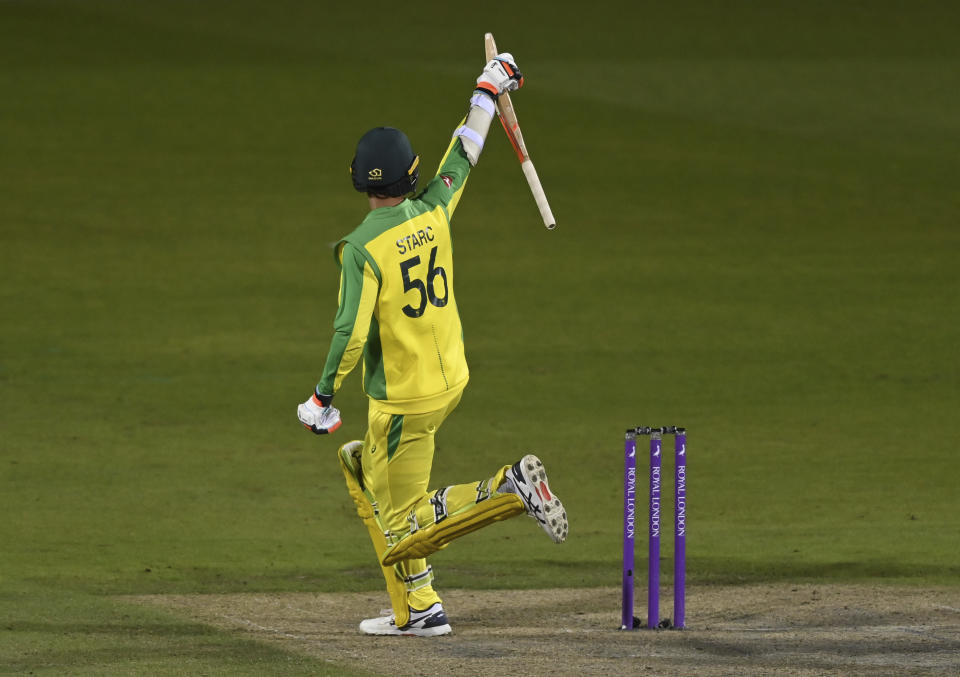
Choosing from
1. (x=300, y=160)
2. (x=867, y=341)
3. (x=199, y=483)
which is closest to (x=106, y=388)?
(x=199, y=483)

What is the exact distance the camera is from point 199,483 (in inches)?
436

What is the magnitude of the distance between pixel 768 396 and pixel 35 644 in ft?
26.5

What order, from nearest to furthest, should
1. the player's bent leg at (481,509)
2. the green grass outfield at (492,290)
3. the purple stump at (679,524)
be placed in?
the player's bent leg at (481,509) < the purple stump at (679,524) < the green grass outfield at (492,290)

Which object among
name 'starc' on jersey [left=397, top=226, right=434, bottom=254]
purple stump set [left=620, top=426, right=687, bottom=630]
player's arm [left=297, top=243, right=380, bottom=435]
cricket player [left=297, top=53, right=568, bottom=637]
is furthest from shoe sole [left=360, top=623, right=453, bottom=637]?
name 'starc' on jersey [left=397, top=226, right=434, bottom=254]


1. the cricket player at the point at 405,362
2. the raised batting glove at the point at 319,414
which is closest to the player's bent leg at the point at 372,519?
the cricket player at the point at 405,362

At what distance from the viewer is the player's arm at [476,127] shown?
7.23 metres

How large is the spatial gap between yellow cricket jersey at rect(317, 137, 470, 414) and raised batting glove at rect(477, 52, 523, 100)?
64 centimetres

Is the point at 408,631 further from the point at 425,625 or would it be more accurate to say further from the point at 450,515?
the point at 450,515

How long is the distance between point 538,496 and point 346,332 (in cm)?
102

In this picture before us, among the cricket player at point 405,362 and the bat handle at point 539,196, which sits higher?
the bat handle at point 539,196

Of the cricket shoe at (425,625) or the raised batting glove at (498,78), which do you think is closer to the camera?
the cricket shoe at (425,625)

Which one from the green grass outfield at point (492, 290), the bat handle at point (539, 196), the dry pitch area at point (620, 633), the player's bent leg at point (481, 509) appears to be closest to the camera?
the dry pitch area at point (620, 633)

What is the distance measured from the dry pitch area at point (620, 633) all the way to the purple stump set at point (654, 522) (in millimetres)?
115

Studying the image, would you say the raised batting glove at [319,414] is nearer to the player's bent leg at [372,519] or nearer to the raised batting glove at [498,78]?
the player's bent leg at [372,519]
